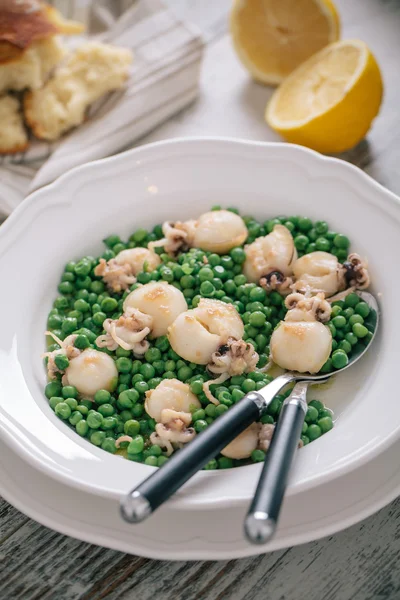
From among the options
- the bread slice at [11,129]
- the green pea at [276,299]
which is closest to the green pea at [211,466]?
the green pea at [276,299]

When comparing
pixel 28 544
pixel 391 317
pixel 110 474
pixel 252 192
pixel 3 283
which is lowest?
pixel 28 544

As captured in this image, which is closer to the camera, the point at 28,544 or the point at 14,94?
the point at 28,544

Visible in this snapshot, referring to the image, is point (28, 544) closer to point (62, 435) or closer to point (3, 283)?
point (62, 435)

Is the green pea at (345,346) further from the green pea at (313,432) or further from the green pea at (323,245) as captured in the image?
the green pea at (323,245)

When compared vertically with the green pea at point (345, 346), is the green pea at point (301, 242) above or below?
below

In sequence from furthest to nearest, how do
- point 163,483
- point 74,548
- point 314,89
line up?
point 314,89
point 74,548
point 163,483

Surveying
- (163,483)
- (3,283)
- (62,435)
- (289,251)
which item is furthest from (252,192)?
(163,483)
